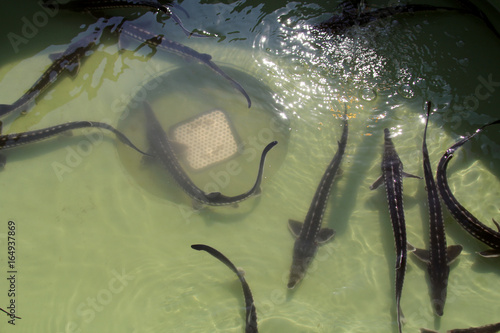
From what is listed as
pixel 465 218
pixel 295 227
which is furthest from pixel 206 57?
pixel 465 218

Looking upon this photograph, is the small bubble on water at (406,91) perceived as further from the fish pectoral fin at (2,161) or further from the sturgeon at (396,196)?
the fish pectoral fin at (2,161)

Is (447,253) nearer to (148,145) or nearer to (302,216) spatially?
(302,216)

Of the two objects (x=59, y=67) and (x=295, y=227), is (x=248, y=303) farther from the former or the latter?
(x=59, y=67)

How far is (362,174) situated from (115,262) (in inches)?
118

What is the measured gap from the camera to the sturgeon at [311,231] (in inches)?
151

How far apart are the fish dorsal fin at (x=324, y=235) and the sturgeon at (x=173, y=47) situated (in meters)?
1.70

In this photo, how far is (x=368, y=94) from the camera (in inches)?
188

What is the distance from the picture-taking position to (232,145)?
4473 millimetres

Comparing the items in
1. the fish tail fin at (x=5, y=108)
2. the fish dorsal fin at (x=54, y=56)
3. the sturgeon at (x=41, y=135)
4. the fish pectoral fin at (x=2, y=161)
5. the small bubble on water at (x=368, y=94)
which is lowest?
the fish pectoral fin at (x=2, y=161)

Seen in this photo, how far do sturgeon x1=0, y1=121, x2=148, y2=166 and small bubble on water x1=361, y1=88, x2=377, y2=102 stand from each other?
9.65ft

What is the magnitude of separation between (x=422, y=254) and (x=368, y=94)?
210 centimetres

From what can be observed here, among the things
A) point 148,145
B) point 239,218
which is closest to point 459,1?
point 239,218

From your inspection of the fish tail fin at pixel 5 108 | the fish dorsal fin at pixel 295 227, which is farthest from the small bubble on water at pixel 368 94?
the fish tail fin at pixel 5 108

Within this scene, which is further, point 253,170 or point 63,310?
point 253,170
